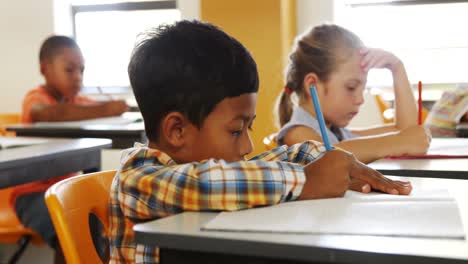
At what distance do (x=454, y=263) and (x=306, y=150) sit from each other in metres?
0.55

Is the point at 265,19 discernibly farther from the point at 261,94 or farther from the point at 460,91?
the point at 460,91

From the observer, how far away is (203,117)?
1.00 metres

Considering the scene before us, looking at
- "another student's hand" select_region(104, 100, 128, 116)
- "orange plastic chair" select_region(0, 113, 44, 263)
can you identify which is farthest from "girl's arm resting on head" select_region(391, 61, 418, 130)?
"another student's hand" select_region(104, 100, 128, 116)

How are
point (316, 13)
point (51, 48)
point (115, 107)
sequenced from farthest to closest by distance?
→ point (316, 13), point (51, 48), point (115, 107)

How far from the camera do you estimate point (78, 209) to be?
3.53ft

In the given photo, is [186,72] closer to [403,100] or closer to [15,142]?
[403,100]

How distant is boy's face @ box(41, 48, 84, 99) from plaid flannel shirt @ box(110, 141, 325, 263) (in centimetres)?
249

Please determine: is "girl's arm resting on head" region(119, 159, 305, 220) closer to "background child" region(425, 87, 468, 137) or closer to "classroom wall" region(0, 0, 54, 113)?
"background child" region(425, 87, 468, 137)

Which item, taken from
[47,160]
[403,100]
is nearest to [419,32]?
[403,100]

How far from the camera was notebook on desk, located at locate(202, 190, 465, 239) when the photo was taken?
2.20ft

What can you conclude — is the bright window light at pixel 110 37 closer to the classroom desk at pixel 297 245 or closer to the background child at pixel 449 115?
the background child at pixel 449 115

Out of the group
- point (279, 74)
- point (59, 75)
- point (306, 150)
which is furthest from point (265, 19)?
point (306, 150)

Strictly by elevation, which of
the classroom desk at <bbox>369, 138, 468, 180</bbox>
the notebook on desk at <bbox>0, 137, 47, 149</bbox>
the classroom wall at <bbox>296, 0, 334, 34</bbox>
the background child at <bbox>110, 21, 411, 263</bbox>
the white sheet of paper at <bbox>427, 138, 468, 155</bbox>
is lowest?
the notebook on desk at <bbox>0, 137, 47, 149</bbox>

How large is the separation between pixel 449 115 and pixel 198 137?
1.95m
